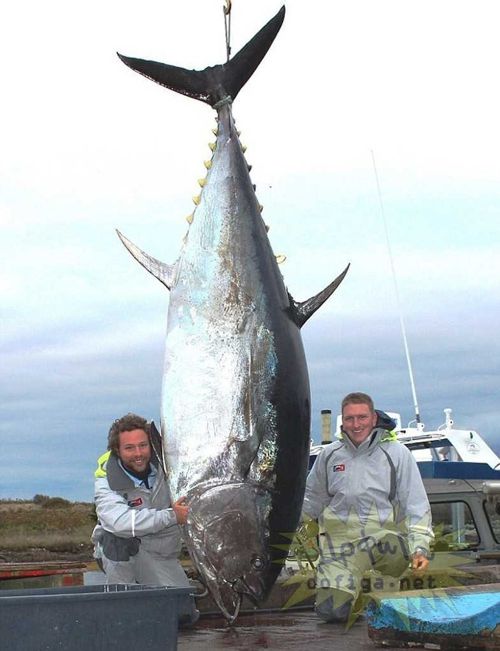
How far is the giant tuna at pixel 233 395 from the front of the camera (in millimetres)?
3807

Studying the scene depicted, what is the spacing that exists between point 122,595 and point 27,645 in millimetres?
329

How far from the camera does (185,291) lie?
4.14 metres

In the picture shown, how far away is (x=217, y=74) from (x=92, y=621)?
2617 mm

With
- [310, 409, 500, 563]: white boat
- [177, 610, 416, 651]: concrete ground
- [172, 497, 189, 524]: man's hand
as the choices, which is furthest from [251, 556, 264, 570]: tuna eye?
[310, 409, 500, 563]: white boat

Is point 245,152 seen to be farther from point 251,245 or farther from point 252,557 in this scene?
point 252,557

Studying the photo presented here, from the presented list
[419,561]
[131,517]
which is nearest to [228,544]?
[131,517]

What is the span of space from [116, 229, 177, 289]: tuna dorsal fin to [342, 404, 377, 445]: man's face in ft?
5.57

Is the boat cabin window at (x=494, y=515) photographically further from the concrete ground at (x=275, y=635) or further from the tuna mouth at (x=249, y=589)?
the tuna mouth at (x=249, y=589)

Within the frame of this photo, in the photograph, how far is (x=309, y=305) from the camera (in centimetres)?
436

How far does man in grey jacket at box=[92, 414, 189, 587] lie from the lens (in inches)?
184

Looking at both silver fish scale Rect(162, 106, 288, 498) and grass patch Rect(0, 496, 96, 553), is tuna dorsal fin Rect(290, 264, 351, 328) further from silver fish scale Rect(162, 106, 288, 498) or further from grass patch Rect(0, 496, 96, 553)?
grass patch Rect(0, 496, 96, 553)

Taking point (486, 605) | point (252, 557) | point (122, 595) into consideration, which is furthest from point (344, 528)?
point (122, 595)

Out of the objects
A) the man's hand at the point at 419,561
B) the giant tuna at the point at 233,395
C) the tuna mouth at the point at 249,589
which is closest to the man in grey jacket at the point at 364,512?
the man's hand at the point at 419,561

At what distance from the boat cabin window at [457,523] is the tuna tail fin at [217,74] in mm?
4822
